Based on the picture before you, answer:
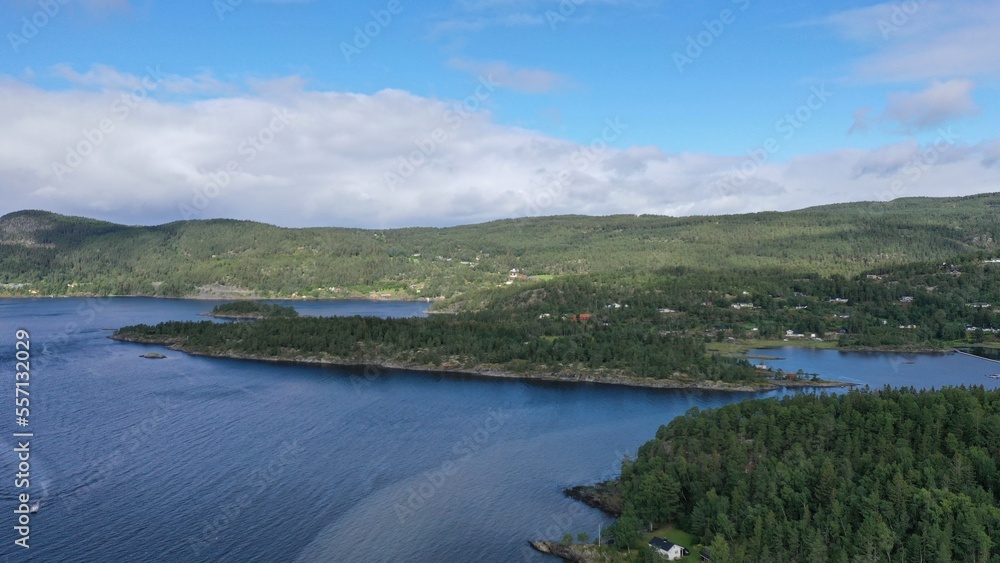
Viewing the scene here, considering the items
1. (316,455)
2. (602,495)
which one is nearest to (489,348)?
(316,455)

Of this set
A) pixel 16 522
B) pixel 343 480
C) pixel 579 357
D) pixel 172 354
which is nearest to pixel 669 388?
pixel 579 357

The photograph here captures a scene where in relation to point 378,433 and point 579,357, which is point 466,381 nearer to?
point 579,357

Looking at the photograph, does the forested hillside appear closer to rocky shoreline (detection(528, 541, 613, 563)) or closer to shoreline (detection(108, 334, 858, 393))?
shoreline (detection(108, 334, 858, 393))

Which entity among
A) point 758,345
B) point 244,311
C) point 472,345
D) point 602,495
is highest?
point 244,311

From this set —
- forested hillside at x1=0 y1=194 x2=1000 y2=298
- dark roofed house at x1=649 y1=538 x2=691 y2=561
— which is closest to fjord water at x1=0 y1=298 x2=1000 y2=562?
dark roofed house at x1=649 y1=538 x2=691 y2=561

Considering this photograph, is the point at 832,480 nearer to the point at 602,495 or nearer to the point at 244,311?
the point at 602,495

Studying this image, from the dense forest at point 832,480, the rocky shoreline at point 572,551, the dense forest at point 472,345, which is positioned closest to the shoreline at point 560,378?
the dense forest at point 472,345
